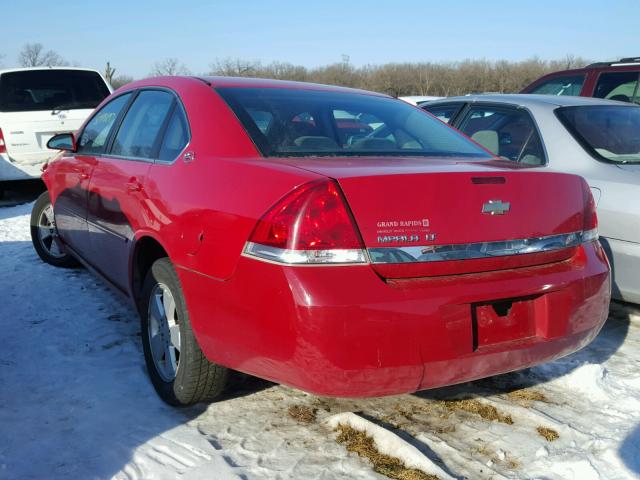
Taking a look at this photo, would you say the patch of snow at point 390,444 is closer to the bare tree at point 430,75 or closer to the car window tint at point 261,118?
the car window tint at point 261,118

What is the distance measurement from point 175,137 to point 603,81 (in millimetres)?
5840

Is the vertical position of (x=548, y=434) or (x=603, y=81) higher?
(x=603, y=81)

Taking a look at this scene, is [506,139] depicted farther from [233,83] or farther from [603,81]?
[603,81]

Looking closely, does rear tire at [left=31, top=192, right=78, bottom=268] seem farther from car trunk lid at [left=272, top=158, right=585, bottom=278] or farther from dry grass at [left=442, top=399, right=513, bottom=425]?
dry grass at [left=442, top=399, right=513, bottom=425]

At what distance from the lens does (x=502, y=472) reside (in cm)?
256

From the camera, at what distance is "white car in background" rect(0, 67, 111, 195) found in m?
8.48

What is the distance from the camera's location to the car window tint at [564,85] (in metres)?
7.60

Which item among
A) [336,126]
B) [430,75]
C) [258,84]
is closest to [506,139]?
[336,126]

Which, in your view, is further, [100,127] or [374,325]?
[100,127]

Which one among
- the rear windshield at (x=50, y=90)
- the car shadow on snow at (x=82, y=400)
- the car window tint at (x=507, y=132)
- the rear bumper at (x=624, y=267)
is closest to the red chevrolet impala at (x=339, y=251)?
the car shadow on snow at (x=82, y=400)

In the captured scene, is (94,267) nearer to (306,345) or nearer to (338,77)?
(306,345)

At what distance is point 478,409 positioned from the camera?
309cm

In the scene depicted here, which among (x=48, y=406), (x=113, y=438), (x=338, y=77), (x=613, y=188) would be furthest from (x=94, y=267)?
(x=338, y=77)

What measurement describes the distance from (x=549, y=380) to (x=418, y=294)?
1.49m
